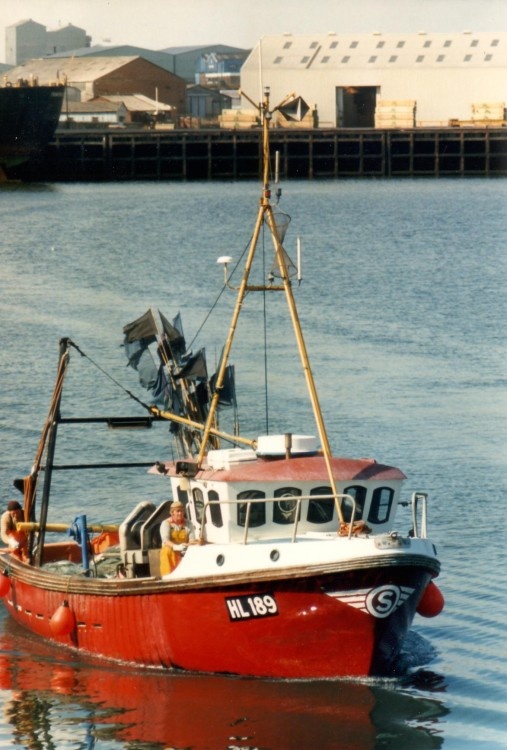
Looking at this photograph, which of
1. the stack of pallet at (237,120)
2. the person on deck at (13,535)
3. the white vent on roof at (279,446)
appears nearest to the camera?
→ the white vent on roof at (279,446)

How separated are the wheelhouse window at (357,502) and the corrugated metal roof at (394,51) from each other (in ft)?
371

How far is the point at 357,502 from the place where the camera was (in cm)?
1841

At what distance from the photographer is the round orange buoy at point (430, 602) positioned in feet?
62.0

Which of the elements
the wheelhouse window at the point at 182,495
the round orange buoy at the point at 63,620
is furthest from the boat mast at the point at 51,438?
the wheelhouse window at the point at 182,495

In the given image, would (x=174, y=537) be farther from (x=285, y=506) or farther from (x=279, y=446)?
(x=279, y=446)

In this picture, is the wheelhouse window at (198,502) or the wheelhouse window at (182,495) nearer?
the wheelhouse window at (198,502)

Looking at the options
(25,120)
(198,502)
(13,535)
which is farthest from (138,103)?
(198,502)

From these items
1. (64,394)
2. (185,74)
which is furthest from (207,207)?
(185,74)

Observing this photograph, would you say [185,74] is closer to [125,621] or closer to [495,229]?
[495,229]

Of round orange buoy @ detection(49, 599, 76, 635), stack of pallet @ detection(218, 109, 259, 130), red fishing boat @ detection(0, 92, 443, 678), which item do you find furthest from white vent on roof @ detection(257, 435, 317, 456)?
stack of pallet @ detection(218, 109, 259, 130)

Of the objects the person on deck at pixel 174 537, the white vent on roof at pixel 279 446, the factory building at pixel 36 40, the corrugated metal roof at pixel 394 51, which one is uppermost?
the factory building at pixel 36 40

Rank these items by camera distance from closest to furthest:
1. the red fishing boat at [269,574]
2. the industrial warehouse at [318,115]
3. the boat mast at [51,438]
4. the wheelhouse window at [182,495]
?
the red fishing boat at [269,574] → the wheelhouse window at [182,495] → the boat mast at [51,438] → the industrial warehouse at [318,115]

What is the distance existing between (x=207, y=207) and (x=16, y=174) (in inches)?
1140

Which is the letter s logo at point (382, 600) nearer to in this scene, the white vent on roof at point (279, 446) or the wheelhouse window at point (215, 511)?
the wheelhouse window at point (215, 511)
